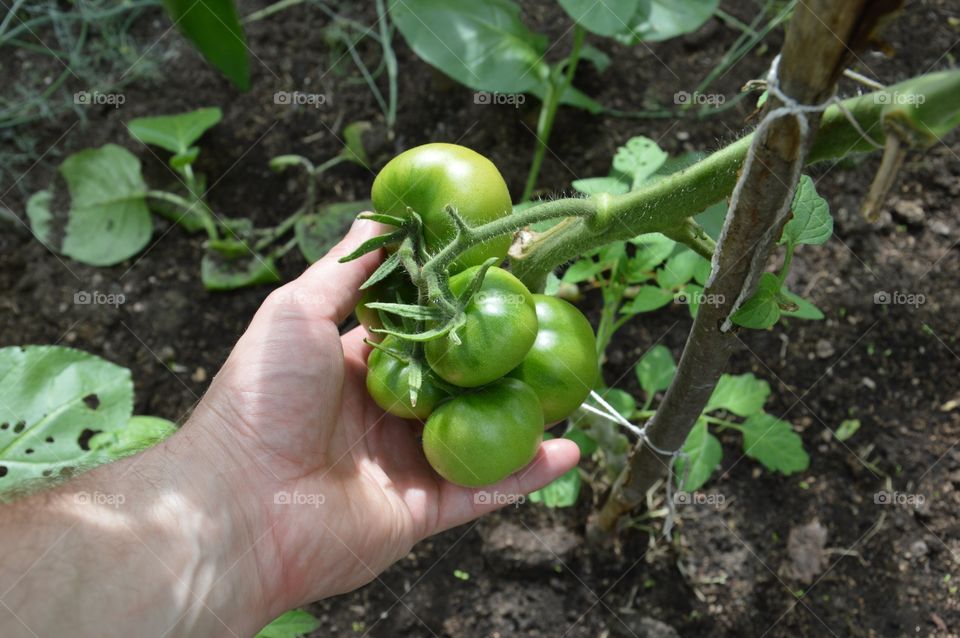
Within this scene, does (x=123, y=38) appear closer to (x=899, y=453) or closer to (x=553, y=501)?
(x=553, y=501)

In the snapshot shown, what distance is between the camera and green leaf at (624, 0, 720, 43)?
84.4 inches

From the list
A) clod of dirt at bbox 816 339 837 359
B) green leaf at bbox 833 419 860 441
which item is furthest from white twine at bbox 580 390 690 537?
clod of dirt at bbox 816 339 837 359

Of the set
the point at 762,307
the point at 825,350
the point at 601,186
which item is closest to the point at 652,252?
the point at 601,186

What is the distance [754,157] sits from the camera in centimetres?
99

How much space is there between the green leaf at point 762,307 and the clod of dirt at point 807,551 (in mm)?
1042

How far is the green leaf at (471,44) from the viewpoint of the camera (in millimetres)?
2209

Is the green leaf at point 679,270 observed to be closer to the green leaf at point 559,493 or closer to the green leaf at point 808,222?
the green leaf at point 808,222

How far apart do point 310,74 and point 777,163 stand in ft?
7.31

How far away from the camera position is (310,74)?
2.83 m

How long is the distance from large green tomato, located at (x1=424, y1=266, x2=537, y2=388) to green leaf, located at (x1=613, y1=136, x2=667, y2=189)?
603 millimetres

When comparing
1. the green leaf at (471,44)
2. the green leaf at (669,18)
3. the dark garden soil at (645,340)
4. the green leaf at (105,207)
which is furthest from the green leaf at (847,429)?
the green leaf at (105,207)

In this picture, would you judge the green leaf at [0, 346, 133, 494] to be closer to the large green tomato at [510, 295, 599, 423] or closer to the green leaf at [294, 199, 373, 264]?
the green leaf at [294, 199, 373, 264]

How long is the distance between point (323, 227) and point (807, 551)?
1.72m

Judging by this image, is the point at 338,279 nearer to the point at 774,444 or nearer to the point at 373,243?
the point at 373,243
